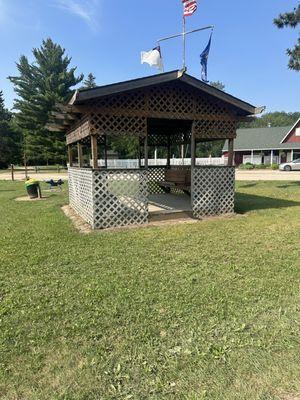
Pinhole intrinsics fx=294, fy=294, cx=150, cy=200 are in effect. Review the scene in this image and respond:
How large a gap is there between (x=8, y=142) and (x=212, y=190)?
41.5 m

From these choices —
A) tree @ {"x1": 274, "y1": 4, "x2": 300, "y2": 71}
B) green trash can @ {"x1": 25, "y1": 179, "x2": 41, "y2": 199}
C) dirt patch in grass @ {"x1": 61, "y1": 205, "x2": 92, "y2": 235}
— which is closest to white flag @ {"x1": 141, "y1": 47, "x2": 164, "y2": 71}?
dirt patch in grass @ {"x1": 61, "y1": 205, "x2": 92, "y2": 235}

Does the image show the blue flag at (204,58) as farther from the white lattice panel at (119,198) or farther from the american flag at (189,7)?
the white lattice panel at (119,198)

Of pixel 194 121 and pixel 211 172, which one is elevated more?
pixel 194 121

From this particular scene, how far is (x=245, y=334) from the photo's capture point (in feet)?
8.71

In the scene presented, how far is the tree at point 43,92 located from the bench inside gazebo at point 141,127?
29.3 metres

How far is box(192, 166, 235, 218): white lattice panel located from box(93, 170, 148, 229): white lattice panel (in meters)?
1.57

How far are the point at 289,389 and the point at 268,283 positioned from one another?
172cm

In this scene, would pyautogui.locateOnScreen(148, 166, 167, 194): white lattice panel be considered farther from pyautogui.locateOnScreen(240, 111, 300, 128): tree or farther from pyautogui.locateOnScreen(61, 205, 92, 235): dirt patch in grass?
pyautogui.locateOnScreen(240, 111, 300, 128): tree

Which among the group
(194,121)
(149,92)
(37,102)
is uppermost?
(37,102)

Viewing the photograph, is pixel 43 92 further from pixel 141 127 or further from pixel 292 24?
pixel 141 127

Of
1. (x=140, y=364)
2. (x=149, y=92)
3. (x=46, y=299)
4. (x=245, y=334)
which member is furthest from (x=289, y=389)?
(x=149, y=92)

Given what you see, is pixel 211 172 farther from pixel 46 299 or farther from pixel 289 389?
pixel 289 389

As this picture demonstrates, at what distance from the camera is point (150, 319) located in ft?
9.52

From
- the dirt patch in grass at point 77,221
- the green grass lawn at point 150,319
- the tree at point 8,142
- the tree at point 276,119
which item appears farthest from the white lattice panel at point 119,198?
the tree at point 276,119
